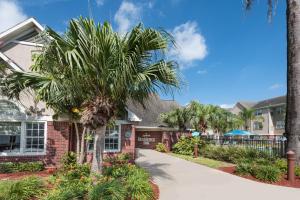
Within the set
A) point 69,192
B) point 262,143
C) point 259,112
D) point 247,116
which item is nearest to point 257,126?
point 259,112

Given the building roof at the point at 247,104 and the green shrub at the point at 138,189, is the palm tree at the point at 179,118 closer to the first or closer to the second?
the green shrub at the point at 138,189

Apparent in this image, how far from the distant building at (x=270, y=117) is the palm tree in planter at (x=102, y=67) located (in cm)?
4565

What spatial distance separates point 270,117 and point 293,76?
140 ft

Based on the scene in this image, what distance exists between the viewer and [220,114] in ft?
83.5

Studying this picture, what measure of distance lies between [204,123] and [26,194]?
61.2ft

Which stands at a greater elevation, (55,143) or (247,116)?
(247,116)

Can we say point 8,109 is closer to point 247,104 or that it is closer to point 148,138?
point 148,138

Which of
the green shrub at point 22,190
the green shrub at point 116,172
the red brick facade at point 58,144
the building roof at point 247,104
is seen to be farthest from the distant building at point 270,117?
the green shrub at point 22,190

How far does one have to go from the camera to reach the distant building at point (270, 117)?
49953mm

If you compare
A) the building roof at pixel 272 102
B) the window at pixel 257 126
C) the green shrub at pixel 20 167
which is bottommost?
the green shrub at pixel 20 167

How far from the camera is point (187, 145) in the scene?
2248 cm

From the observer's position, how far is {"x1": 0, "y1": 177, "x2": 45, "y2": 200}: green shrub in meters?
7.04

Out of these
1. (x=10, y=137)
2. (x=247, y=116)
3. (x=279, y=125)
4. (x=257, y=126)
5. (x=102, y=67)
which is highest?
(x=102, y=67)

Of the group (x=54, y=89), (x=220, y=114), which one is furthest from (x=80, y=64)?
(x=220, y=114)
